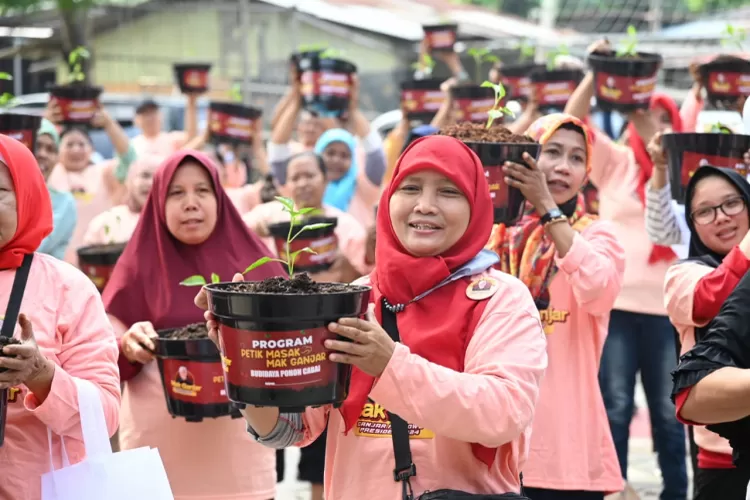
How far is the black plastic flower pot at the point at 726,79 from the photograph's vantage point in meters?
6.30

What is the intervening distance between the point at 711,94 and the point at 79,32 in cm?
1279

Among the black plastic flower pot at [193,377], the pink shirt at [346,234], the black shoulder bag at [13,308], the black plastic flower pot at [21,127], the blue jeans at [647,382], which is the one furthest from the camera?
the pink shirt at [346,234]

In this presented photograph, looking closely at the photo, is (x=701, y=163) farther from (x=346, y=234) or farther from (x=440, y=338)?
(x=346, y=234)

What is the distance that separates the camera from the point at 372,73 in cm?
1762

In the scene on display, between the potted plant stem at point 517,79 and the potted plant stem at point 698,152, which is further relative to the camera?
the potted plant stem at point 517,79

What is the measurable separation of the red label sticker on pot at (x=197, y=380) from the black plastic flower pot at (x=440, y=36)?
5.82 m

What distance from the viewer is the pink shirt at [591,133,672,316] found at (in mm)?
6234

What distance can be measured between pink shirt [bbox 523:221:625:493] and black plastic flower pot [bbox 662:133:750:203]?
0.46 metres

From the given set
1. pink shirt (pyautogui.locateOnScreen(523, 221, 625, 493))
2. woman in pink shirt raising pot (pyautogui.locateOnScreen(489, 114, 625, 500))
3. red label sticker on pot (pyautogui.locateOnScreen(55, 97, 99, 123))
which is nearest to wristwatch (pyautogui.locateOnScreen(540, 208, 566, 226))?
woman in pink shirt raising pot (pyautogui.locateOnScreen(489, 114, 625, 500))

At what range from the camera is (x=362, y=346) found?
256 centimetres

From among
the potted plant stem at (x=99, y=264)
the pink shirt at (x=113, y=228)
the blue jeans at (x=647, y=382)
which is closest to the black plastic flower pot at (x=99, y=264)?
the potted plant stem at (x=99, y=264)

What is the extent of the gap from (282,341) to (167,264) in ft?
6.88

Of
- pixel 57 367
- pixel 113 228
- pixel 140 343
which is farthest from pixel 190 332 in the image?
pixel 113 228

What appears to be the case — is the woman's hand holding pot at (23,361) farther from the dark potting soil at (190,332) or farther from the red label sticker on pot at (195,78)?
the red label sticker on pot at (195,78)
